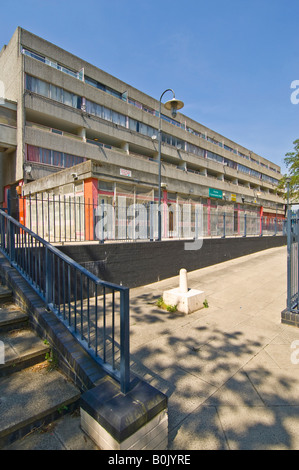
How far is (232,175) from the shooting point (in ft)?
135

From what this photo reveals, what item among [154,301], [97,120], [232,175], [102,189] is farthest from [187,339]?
[232,175]

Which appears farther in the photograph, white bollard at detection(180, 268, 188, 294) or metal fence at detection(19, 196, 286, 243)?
metal fence at detection(19, 196, 286, 243)

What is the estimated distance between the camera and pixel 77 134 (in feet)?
76.1

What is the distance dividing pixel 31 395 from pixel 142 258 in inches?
219

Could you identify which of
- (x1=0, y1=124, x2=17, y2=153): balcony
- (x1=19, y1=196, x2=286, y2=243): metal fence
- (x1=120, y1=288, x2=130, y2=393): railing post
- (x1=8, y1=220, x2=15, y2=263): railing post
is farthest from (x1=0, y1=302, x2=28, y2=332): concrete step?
(x1=0, y1=124, x2=17, y2=153): balcony

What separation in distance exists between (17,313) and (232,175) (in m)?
42.7

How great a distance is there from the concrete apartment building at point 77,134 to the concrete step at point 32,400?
28.1 feet

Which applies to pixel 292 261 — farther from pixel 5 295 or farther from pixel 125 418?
pixel 5 295

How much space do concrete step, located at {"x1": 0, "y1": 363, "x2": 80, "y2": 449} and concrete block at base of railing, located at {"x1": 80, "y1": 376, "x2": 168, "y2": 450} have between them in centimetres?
35

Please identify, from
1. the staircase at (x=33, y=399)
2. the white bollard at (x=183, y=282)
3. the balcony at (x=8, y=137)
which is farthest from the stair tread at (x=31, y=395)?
the balcony at (x=8, y=137)

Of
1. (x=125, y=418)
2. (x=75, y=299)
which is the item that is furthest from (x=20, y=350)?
(x=125, y=418)

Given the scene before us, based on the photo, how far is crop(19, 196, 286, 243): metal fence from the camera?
6.89 metres

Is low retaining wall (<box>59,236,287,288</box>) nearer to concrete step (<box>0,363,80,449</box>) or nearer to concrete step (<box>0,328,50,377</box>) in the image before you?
concrete step (<box>0,328,50,377</box>)

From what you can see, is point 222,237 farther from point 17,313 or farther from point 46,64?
point 46,64
